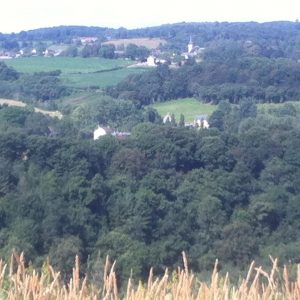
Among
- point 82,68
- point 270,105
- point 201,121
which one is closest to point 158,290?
point 201,121

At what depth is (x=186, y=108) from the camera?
1439 inches

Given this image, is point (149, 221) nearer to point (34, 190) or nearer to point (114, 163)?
point (34, 190)

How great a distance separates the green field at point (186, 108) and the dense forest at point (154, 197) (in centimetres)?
1258

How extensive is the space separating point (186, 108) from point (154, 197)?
19.6 metres

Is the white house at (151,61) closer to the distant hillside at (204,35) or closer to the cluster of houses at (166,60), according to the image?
the cluster of houses at (166,60)

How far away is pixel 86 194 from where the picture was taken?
1703cm

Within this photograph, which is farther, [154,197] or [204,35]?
[204,35]

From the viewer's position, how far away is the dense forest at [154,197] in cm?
1418

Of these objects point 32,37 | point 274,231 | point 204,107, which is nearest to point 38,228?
point 274,231

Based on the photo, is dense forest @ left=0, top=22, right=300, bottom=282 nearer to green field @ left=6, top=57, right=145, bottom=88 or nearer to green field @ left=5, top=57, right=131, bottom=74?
green field @ left=6, top=57, right=145, bottom=88

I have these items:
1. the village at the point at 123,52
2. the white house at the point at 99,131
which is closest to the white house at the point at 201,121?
the white house at the point at 99,131

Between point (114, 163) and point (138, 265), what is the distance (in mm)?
7390

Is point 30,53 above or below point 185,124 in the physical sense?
below

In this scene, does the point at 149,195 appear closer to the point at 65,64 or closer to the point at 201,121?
the point at 201,121
